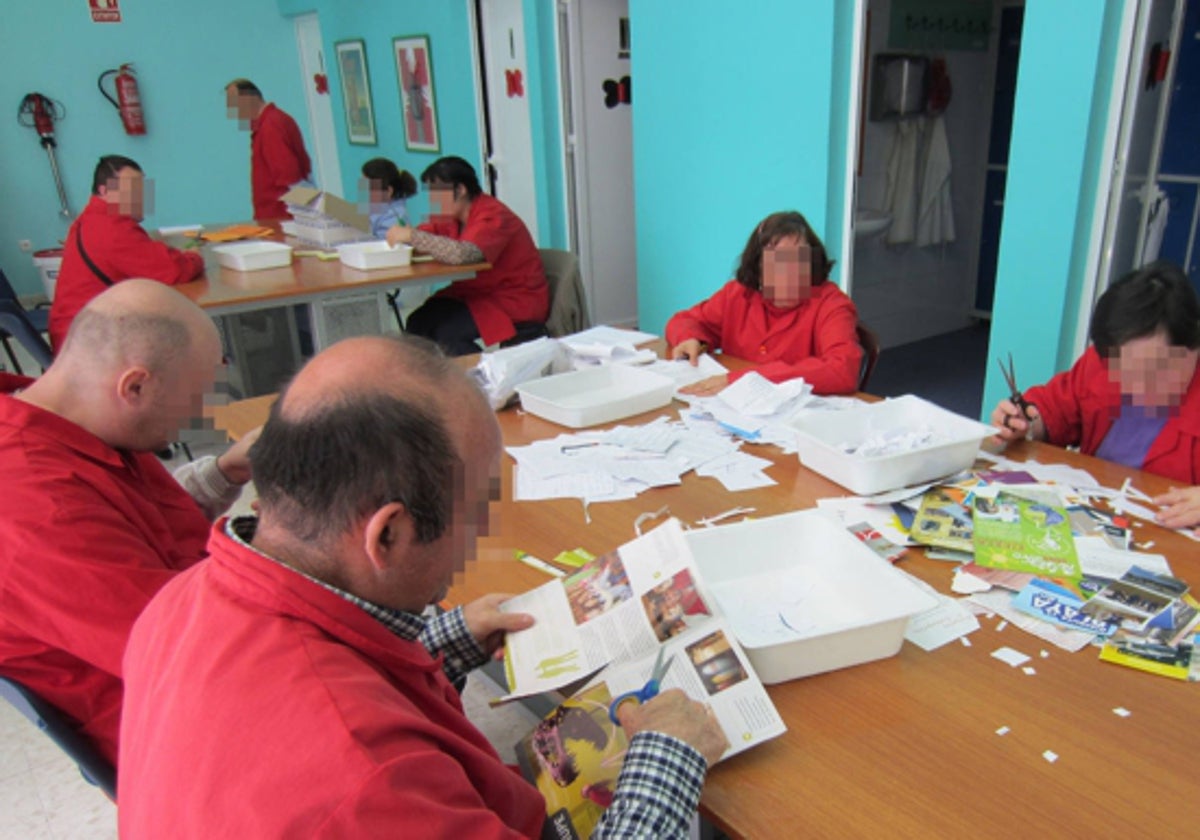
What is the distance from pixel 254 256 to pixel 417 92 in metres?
2.99

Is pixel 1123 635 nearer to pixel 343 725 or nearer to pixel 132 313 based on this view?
pixel 343 725

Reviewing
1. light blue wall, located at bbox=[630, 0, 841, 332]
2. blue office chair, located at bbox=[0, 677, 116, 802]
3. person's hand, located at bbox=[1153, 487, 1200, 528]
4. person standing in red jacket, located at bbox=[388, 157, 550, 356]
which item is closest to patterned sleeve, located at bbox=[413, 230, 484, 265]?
person standing in red jacket, located at bbox=[388, 157, 550, 356]

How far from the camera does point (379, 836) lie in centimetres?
62

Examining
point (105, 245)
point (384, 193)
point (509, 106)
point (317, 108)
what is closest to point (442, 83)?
point (509, 106)

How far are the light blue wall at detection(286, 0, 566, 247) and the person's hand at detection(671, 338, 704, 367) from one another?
3.06m

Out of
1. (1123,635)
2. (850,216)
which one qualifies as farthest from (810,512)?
→ (850,216)

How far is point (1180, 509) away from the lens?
1414 mm

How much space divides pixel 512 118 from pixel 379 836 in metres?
5.41

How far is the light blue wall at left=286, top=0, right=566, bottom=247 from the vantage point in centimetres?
502

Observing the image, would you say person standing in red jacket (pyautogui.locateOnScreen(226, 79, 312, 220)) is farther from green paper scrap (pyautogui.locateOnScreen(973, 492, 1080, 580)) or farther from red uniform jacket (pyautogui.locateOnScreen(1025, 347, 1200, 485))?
green paper scrap (pyautogui.locateOnScreen(973, 492, 1080, 580))

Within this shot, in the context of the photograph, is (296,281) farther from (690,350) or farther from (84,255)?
(690,350)

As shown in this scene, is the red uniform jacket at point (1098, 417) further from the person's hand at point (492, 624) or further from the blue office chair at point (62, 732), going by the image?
the blue office chair at point (62, 732)

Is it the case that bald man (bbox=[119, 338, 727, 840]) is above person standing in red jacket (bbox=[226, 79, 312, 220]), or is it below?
below

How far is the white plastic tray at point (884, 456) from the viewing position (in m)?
1.56
